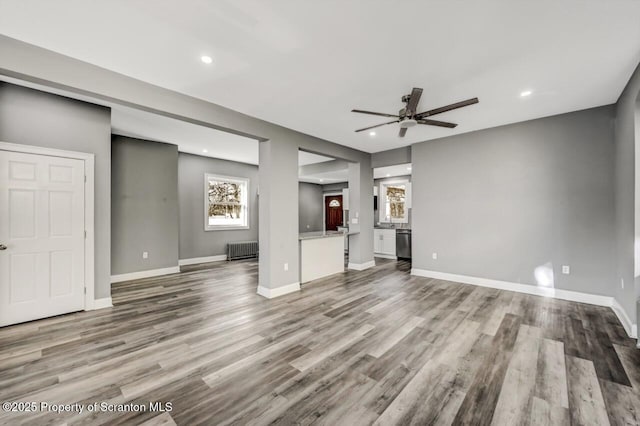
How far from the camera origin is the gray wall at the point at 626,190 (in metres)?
2.75

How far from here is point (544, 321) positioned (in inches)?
125

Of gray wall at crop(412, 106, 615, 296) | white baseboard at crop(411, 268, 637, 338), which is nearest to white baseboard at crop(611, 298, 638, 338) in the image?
white baseboard at crop(411, 268, 637, 338)

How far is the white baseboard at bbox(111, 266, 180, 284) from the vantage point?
5.09m

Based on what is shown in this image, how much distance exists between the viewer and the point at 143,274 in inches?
213

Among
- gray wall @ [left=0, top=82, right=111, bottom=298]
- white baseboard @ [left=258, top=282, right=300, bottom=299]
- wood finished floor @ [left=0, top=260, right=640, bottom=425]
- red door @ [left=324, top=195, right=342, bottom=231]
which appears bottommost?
wood finished floor @ [left=0, top=260, right=640, bottom=425]

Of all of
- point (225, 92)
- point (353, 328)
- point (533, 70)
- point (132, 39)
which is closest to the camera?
point (132, 39)

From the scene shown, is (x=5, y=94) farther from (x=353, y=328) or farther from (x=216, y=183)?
(x=353, y=328)

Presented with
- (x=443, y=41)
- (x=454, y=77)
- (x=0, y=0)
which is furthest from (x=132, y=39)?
(x=454, y=77)

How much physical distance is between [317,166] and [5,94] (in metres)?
5.88

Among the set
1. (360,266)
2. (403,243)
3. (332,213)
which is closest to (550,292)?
(360,266)

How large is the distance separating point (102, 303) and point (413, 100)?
4835 millimetres

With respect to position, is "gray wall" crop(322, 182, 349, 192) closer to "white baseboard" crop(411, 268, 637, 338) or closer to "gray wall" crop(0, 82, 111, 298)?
"white baseboard" crop(411, 268, 637, 338)

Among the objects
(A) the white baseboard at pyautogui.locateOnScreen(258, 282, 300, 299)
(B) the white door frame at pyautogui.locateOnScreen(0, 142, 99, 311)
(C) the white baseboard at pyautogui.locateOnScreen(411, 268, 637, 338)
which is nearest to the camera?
(C) the white baseboard at pyautogui.locateOnScreen(411, 268, 637, 338)

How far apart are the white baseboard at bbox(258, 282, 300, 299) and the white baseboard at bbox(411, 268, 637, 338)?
9.01 feet
